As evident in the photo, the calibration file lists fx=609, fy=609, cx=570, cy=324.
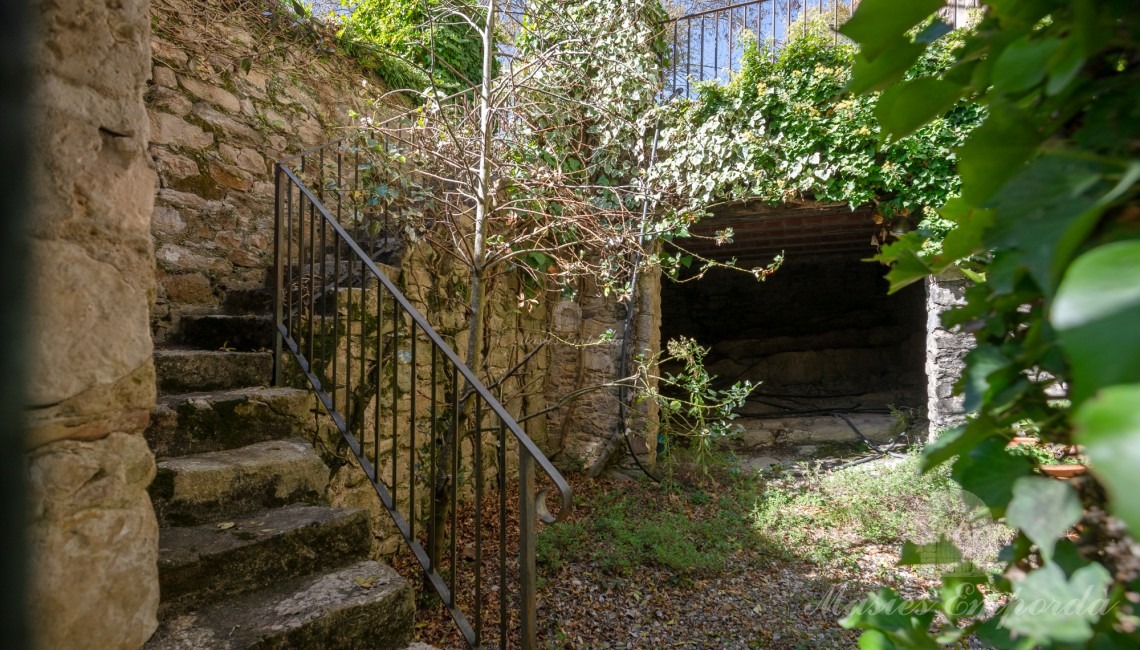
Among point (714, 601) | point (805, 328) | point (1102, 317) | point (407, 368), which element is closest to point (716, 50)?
point (407, 368)

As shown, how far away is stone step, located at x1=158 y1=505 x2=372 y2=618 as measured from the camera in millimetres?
1748

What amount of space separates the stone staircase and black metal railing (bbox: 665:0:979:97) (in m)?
4.38

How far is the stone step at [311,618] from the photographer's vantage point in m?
1.62

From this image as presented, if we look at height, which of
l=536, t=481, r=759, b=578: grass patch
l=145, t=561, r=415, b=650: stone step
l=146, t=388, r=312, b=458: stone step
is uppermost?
l=146, t=388, r=312, b=458: stone step

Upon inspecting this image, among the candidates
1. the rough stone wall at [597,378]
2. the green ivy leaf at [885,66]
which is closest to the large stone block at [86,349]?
the green ivy leaf at [885,66]

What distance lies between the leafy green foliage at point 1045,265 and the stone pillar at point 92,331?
126 cm

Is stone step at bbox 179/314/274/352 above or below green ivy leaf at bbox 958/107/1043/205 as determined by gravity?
below

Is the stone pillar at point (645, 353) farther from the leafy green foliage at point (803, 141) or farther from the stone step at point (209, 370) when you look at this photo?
the stone step at point (209, 370)

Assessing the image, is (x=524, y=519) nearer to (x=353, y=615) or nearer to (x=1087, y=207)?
(x=353, y=615)

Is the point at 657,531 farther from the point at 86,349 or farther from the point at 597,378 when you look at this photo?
the point at 86,349

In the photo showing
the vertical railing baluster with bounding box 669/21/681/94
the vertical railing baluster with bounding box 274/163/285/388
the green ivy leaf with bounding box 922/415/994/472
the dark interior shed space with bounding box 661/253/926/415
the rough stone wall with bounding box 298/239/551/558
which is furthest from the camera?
the dark interior shed space with bounding box 661/253/926/415

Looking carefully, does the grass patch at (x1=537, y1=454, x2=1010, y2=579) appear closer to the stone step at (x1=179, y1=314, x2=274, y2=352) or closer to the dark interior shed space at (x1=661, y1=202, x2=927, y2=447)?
the stone step at (x1=179, y1=314, x2=274, y2=352)

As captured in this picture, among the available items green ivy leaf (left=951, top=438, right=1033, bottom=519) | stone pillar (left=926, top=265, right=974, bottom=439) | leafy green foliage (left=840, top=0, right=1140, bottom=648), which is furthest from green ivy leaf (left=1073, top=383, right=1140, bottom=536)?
stone pillar (left=926, top=265, right=974, bottom=439)

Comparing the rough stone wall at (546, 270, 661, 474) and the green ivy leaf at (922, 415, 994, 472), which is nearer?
the green ivy leaf at (922, 415, 994, 472)
